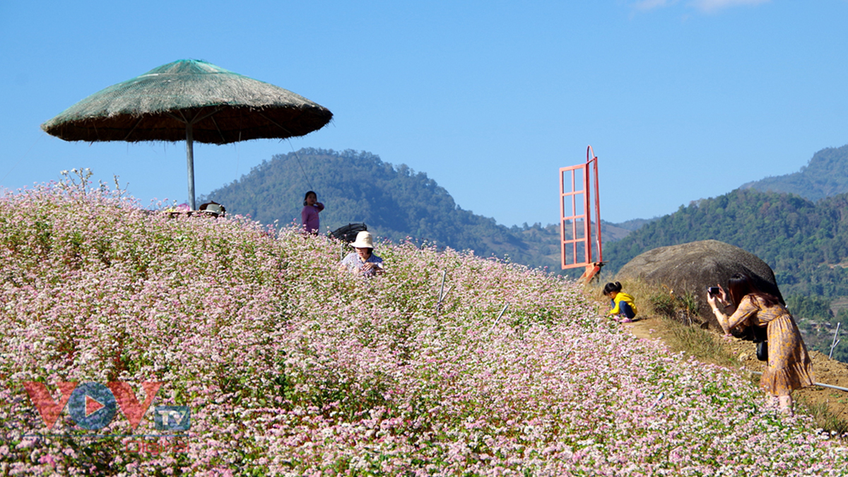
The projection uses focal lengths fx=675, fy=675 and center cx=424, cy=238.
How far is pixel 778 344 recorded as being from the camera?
20.6 ft

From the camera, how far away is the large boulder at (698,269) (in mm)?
12195

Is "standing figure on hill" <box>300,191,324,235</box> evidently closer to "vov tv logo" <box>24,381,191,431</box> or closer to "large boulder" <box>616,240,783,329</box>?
"large boulder" <box>616,240,783,329</box>

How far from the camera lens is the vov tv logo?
13.4ft

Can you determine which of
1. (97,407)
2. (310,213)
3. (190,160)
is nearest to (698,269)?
(310,213)

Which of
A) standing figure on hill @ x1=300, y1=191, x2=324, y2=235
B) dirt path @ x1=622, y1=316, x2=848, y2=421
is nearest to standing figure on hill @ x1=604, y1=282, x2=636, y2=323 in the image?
dirt path @ x1=622, y1=316, x2=848, y2=421

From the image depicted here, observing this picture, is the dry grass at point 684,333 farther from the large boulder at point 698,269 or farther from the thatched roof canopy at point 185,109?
the thatched roof canopy at point 185,109

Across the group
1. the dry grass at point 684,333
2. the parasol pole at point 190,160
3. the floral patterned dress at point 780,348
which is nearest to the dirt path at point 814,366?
the dry grass at point 684,333

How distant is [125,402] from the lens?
14.6 feet

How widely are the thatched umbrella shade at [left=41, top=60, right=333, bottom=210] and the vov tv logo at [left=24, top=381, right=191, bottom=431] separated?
8602 mm

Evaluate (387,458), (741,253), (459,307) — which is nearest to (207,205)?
(459,307)

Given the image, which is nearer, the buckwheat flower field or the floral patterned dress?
the buckwheat flower field

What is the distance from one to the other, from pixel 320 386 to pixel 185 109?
949cm

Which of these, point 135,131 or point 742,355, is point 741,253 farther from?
point 135,131

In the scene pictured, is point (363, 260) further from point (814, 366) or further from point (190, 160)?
point (814, 366)
